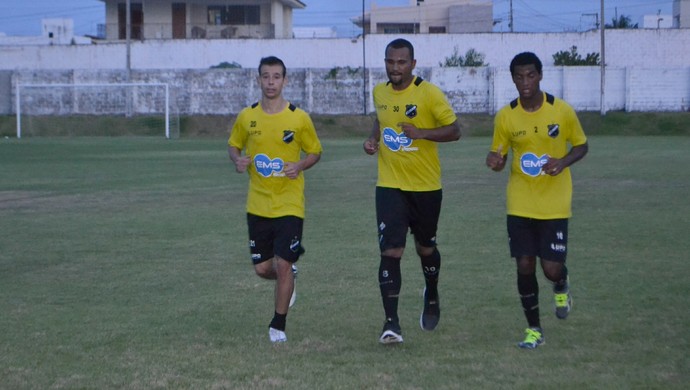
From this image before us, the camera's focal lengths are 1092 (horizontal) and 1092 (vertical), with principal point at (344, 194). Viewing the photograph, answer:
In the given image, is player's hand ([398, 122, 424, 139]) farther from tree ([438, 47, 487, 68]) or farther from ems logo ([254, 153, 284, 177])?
tree ([438, 47, 487, 68])

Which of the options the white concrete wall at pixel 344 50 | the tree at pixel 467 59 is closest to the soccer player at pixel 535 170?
the tree at pixel 467 59

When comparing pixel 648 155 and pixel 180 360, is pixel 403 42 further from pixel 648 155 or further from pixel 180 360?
pixel 648 155

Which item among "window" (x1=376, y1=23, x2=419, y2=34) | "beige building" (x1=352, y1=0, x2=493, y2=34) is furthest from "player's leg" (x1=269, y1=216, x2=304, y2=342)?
"window" (x1=376, y1=23, x2=419, y2=34)

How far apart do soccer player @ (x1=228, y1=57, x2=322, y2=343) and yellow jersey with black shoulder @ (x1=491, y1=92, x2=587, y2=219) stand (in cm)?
145

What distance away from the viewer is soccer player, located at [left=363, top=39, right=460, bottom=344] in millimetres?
7668

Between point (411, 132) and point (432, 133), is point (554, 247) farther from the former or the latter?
point (411, 132)

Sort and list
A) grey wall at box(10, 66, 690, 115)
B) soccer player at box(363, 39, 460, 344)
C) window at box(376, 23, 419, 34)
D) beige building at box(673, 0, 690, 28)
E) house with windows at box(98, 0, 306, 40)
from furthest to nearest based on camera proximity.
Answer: window at box(376, 23, 419, 34), beige building at box(673, 0, 690, 28), house with windows at box(98, 0, 306, 40), grey wall at box(10, 66, 690, 115), soccer player at box(363, 39, 460, 344)

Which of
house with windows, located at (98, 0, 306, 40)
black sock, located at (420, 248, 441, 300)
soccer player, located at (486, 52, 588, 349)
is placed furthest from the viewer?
house with windows, located at (98, 0, 306, 40)

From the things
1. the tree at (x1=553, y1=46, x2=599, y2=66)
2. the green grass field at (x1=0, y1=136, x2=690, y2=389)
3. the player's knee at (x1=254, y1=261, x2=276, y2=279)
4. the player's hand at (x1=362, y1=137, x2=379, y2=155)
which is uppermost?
the tree at (x1=553, y1=46, x2=599, y2=66)

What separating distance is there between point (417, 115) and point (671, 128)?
50.2 m

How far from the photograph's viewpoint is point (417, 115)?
25.3 feet

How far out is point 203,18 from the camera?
249ft

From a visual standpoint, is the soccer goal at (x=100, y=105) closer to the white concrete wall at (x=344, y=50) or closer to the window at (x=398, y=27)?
the white concrete wall at (x=344, y=50)

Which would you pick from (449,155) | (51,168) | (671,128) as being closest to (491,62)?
(671,128)
